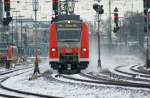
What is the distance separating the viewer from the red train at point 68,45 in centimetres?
3469

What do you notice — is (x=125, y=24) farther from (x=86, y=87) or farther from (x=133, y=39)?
(x=86, y=87)

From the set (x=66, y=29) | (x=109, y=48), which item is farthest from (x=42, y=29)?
(x=66, y=29)

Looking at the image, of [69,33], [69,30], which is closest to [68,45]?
[69,33]

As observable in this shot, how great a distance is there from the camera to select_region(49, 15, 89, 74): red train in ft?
114

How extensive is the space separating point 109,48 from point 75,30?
144 feet

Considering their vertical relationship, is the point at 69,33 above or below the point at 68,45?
above

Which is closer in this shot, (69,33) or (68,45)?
(68,45)

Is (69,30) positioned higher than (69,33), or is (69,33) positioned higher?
(69,30)

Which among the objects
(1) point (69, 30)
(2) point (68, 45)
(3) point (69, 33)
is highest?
(1) point (69, 30)

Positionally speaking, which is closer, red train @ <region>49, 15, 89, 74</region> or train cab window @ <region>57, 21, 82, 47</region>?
red train @ <region>49, 15, 89, 74</region>

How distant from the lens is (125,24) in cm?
10444

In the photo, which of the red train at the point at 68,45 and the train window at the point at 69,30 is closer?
the red train at the point at 68,45

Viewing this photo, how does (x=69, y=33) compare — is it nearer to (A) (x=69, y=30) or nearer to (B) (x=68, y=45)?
(A) (x=69, y=30)

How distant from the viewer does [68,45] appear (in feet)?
114
